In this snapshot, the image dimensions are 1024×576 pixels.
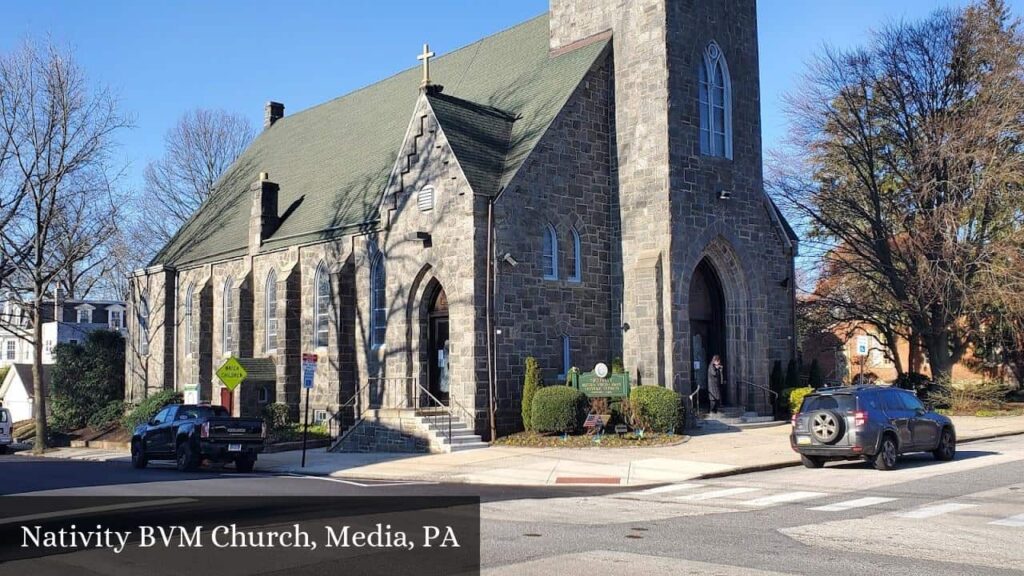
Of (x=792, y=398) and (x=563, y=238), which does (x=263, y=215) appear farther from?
(x=792, y=398)

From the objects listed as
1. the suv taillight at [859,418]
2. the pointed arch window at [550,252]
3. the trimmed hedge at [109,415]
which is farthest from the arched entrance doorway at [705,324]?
the trimmed hedge at [109,415]

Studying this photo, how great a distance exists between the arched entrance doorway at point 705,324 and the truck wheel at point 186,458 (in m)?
13.9

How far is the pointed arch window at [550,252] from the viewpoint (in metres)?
26.8

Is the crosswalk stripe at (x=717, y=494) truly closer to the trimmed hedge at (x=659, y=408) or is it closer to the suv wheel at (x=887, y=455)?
the suv wheel at (x=887, y=455)

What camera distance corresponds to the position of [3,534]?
38.6 feet

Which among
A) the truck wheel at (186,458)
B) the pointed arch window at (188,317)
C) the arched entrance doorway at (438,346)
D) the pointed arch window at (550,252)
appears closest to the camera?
the truck wheel at (186,458)

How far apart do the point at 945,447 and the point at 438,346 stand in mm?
13883

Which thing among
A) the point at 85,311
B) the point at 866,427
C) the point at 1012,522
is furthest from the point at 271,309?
the point at 85,311

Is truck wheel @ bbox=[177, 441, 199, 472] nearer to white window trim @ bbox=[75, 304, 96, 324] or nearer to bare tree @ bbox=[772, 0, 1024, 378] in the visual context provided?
bare tree @ bbox=[772, 0, 1024, 378]

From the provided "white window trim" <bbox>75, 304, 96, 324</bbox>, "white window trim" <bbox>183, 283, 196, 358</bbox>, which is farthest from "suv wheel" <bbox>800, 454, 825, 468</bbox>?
"white window trim" <bbox>75, 304, 96, 324</bbox>

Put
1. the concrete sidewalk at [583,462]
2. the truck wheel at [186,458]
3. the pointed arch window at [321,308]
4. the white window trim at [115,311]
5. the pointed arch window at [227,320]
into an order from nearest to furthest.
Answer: the concrete sidewalk at [583,462] → the truck wheel at [186,458] → the pointed arch window at [321,308] → the pointed arch window at [227,320] → the white window trim at [115,311]

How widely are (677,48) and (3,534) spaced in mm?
21046

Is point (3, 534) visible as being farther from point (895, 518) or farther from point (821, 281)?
point (821, 281)

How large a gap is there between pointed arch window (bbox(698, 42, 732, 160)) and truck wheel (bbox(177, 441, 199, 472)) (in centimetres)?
1609
